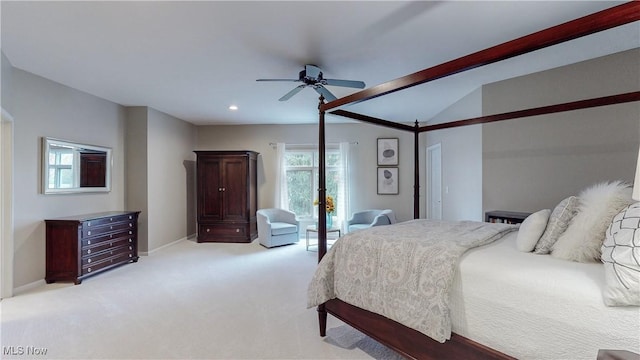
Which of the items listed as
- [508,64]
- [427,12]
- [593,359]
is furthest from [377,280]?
[508,64]

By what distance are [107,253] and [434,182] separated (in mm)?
5441

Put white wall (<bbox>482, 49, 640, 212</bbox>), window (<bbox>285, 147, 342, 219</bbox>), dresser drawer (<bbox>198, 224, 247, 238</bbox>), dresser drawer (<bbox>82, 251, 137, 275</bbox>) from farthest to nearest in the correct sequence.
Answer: window (<bbox>285, 147, 342, 219</bbox>)
dresser drawer (<bbox>198, 224, 247, 238</bbox>)
dresser drawer (<bbox>82, 251, 137, 275</bbox>)
white wall (<bbox>482, 49, 640, 212</bbox>)

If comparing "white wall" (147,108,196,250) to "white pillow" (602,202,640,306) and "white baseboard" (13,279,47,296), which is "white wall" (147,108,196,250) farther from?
"white pillow" (602,202,640,306)

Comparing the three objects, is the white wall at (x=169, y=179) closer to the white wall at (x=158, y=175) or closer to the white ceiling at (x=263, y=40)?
the white wall at (x=158, y=175)

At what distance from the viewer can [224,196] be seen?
5898 mm

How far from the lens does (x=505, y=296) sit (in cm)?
135

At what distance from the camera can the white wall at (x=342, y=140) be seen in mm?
6238

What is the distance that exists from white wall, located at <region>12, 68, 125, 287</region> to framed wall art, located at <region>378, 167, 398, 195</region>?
16.5ft

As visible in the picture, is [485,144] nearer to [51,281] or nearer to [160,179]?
[160,179]

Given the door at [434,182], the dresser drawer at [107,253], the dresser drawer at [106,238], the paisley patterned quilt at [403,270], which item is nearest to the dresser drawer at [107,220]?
the dresser drawer at [106,238]

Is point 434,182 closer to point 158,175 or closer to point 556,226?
point 556,226

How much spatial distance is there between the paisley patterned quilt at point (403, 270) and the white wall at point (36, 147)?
3.51m

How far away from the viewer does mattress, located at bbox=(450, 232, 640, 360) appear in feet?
3.59

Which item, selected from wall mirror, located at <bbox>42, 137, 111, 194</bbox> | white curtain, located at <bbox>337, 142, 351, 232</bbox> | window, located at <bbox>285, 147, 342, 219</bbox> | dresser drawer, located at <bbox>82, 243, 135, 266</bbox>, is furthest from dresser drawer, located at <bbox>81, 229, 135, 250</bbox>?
white curtain, located at <bbox>337, 142, 351, 232</bbox>
